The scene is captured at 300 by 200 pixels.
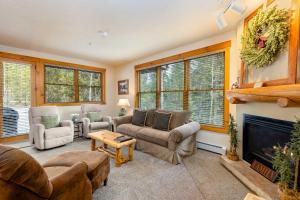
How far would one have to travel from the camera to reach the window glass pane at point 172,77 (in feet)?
13.2

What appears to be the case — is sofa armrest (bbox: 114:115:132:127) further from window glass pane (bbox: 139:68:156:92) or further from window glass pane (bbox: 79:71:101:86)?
window glass pane (bbox: 79:71:101:86)

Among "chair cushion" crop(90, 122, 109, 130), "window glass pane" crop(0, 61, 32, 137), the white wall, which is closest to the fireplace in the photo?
"chair cushion" crop(90, 122, 109, 130)

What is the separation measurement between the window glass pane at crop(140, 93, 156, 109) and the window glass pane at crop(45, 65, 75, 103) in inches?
89.7

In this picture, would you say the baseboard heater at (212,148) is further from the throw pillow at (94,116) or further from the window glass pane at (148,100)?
the throw pillow at (94,116)

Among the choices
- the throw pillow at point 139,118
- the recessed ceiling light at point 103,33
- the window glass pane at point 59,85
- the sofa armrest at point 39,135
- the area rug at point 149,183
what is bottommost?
the area rug at point 149,183

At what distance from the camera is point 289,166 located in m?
1.53

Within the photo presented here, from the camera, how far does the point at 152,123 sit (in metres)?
3.81

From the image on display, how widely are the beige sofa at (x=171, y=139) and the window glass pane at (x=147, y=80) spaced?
1605mm

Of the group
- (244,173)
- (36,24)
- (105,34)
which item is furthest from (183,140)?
(36,24)

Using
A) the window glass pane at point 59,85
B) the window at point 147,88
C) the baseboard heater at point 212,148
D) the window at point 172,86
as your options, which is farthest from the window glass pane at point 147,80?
the window glass pane at point 59,85

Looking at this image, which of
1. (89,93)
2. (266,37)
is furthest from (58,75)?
(266,37)

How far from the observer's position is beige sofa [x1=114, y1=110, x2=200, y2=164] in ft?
8.96

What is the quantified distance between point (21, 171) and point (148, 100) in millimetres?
4105

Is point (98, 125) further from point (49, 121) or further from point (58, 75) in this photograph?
point (58, 75)
